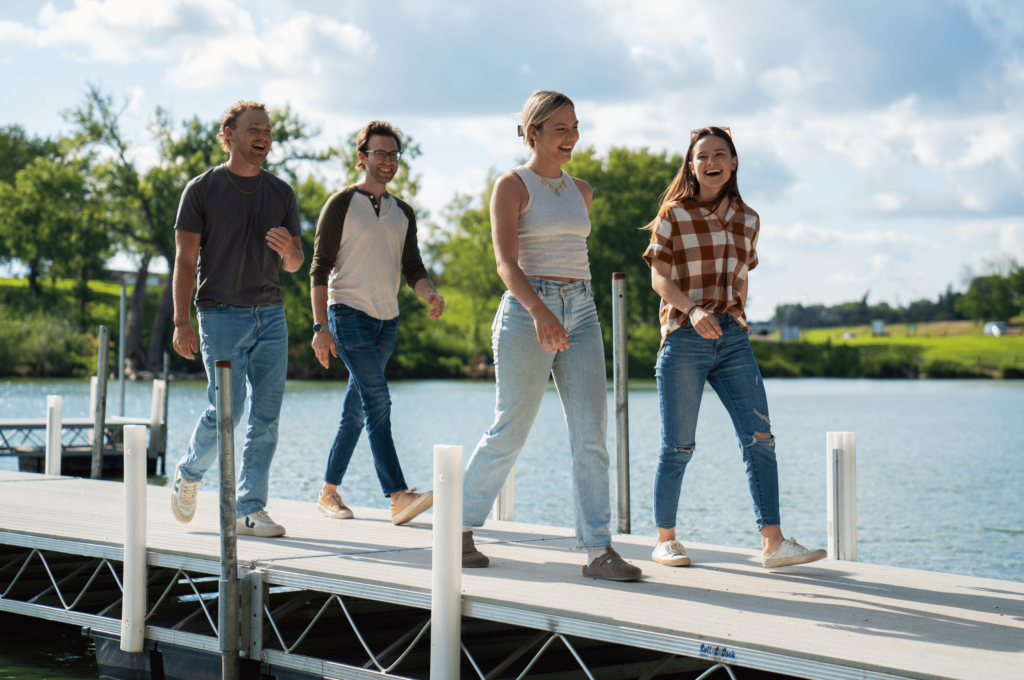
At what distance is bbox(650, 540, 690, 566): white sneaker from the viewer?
460 centimetres

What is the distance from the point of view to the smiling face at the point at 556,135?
4.09 metres

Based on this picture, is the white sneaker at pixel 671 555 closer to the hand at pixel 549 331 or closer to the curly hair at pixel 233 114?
the hand at pixel 549 331

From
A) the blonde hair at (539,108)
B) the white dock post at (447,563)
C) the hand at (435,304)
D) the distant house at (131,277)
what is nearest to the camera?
the white dock post at (447,563)

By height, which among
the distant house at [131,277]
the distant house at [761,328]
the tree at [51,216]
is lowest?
the distant house at [761,328]

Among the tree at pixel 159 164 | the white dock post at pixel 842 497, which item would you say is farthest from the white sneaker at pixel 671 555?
the tree at pixel 159 164

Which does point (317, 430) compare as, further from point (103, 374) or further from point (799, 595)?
point (799, 595)

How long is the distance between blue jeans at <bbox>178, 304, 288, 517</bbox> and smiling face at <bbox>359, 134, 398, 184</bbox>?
102cm

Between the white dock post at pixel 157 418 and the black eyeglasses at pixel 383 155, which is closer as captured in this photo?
the black eyeglasses at pixel 383 155

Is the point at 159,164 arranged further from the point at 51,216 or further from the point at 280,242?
the point at 280,242

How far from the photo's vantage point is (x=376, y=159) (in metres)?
5.69

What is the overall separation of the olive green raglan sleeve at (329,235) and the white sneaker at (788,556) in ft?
9.33

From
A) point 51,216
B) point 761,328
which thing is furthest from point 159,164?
point 761,328

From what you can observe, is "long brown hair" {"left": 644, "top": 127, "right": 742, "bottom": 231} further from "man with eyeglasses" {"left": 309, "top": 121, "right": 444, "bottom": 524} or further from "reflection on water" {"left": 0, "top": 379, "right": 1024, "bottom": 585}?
"reflection on water" {"left": 0, "top": 379, "right": 1024, "bottom": 585}

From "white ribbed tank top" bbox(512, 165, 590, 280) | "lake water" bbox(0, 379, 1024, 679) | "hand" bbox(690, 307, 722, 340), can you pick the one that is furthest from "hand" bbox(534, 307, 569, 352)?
"lake water" bbox(0, 379, 1024, 679)
